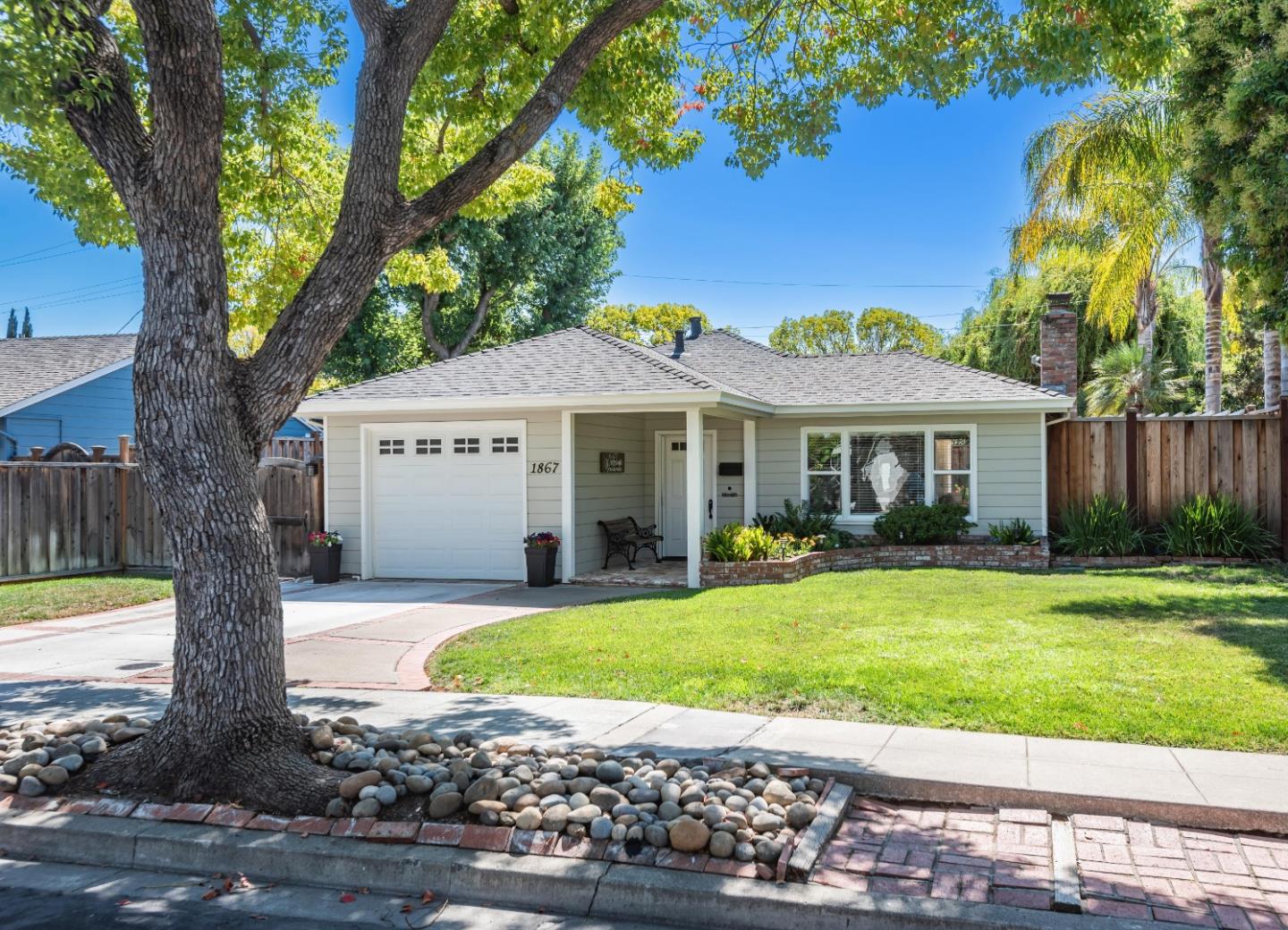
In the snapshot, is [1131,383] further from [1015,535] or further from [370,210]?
[370,210]

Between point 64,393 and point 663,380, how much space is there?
Result: 14621mm

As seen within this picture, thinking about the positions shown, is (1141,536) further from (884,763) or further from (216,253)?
(216,253)

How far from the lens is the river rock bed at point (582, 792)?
4.45m

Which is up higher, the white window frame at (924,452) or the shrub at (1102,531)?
the white window frame at (924,452)

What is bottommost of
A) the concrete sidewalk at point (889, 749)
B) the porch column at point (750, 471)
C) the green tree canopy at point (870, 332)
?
the concrete sidewalk at point (889, 749)

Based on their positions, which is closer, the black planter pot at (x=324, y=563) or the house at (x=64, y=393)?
the black planter pot at (x=324, y=563)

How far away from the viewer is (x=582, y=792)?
489cm

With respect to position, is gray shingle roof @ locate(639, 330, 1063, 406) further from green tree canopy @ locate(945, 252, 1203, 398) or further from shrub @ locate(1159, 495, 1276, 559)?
green tree canopy @ locate(945, 252, 1203, 398)

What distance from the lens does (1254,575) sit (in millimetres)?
13062

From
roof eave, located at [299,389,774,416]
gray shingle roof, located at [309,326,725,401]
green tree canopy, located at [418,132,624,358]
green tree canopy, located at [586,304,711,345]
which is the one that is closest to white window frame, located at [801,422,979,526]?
roof eave, located at [299,389,774,416]

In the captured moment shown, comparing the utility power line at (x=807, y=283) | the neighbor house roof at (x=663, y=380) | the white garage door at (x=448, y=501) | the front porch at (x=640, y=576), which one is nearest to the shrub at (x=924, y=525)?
the neighbor house roof at (x=663, y=380)

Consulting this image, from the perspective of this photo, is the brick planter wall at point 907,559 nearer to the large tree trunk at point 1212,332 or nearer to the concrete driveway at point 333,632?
the concrete driveway at point 333,632


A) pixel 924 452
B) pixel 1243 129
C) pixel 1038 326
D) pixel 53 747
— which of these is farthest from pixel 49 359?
pixel 1038 326

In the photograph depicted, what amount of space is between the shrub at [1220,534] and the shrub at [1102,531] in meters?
0.57
